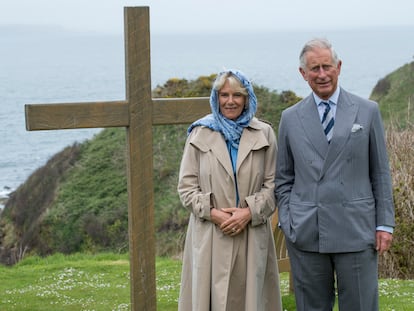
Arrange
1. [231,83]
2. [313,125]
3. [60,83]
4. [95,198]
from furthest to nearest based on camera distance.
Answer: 1. [60,83]
2. [95,198]
3. [231,83]
4. [313,125]

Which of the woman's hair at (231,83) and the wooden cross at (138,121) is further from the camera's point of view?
the wooden cross at (138,121)

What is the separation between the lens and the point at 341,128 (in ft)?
15.5

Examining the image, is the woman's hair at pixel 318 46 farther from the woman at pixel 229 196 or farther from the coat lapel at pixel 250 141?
the coat lapel at pixel 250 141

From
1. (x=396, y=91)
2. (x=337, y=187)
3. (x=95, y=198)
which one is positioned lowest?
(x=95, y=198)

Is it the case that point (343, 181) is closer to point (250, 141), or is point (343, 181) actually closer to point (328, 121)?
point (328, 121)

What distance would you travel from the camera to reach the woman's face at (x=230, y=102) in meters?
5.08

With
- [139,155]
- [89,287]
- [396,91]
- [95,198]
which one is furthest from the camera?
[396,91]

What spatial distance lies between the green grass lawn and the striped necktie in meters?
2.75

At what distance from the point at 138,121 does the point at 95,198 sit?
14.6 metres

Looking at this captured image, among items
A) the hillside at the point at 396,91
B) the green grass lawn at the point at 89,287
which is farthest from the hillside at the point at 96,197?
the green grass lawn at the point at 89,287

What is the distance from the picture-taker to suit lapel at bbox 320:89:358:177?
4703 millimetres

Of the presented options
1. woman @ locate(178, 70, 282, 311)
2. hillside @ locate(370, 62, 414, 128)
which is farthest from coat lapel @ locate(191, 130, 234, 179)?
hillside @ locate(370, 62, 414, 128)

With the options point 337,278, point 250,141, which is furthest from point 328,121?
point 337,278

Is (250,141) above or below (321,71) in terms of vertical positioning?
below
